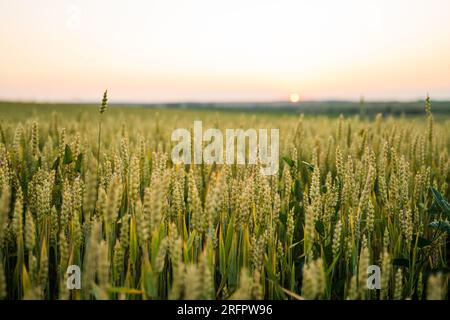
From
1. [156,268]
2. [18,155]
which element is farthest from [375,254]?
[18,155]

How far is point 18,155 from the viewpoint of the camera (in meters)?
2.10

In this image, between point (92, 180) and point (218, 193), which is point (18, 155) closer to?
point (92, 180)

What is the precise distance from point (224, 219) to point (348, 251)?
0.54m

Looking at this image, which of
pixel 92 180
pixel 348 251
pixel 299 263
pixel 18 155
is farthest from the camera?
pixel 18 155

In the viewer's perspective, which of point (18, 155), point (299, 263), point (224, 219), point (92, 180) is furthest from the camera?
point (18, 155)

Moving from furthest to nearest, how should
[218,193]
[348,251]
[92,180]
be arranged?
[348,251] < [218,193] < [92,180]
